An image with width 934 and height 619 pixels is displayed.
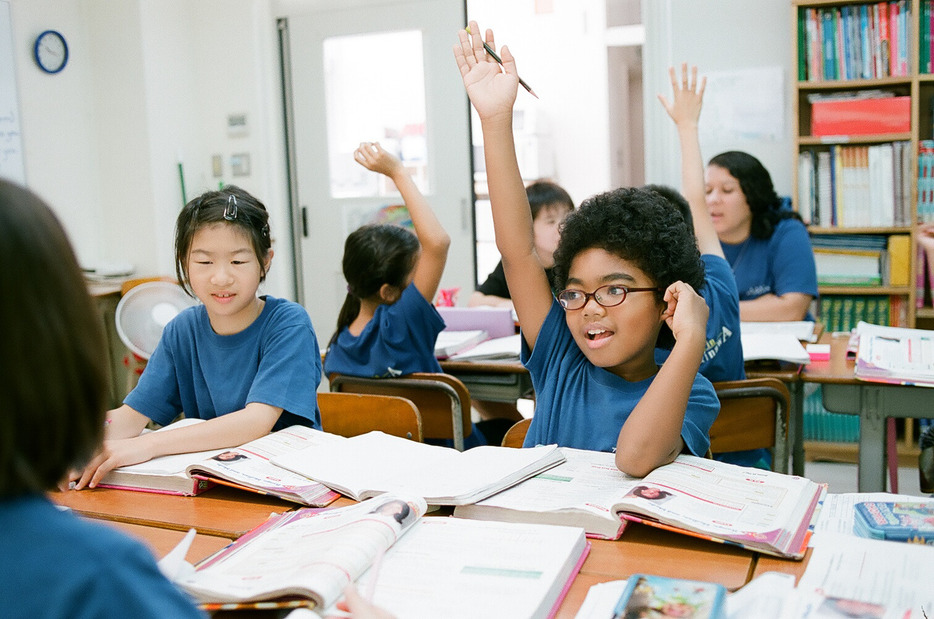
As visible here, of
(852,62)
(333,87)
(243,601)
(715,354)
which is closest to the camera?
(243,601)

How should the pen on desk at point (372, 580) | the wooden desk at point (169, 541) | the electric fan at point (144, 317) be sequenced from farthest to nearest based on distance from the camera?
the electric fan at point (144, 317) → the wooden desk at point (169, 541) → the pen on desk at point (372, 580)

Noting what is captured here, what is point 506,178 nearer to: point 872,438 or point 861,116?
point 872,438

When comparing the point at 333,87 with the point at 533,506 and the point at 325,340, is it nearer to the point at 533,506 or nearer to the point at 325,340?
the point at 325,340

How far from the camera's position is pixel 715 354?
6.51ft

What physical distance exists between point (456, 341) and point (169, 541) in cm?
169

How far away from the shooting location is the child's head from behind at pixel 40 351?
1.60 feet

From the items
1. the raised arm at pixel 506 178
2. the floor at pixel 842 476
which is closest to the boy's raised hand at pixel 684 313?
the raised arm at pixel 506 178

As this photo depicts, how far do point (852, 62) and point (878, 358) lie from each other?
1.87m

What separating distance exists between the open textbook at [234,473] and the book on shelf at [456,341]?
3.86 ft

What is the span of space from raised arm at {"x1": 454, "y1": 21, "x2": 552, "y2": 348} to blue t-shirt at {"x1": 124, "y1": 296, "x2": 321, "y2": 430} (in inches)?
17.8

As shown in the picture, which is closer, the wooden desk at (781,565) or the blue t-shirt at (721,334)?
the wooden desk at (781,565)

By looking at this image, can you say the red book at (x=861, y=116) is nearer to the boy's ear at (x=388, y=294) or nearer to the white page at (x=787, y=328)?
the white page at (x=787, y=328)

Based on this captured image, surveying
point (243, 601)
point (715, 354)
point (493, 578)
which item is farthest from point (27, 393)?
point (715, 354)

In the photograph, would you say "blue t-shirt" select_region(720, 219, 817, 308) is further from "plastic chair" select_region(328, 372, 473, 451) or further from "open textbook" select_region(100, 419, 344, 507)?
"open textbook" select_region(100, 419, 344, 507)
